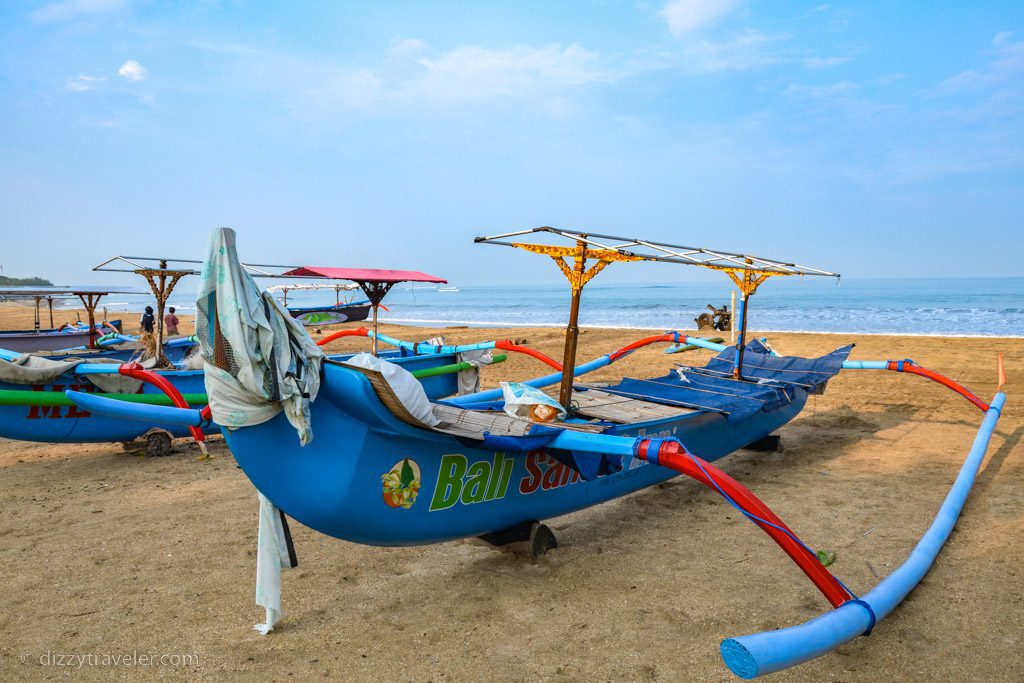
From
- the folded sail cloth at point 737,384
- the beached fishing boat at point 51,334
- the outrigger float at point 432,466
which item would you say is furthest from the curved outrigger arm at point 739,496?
the beached fishing boat at point 51,334

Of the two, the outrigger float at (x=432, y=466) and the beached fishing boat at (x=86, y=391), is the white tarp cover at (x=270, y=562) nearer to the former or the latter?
the outrigger float at (x=432, y=466)

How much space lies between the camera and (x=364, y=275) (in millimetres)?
8805

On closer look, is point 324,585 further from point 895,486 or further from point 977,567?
point 895,486

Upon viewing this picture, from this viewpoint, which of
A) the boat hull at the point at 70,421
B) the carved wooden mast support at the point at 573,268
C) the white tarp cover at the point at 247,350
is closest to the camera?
the white tarp cover at the point at 247,350

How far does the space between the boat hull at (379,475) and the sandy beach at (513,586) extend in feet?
1.71

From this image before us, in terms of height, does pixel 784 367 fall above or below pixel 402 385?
below

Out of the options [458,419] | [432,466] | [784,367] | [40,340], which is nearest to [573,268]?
[458,419]

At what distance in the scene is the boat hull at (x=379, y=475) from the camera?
11.0ft

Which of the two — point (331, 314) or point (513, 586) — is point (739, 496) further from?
point (331, 314)

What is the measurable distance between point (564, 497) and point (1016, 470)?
17.3 ft

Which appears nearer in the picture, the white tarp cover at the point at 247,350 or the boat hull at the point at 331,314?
the white tarp cover at the point at 247,350

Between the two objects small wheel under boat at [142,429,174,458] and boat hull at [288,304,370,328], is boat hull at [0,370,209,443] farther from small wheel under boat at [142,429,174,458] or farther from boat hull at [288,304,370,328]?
boat hull at [288,304,370,328]

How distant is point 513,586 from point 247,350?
244 centimetres

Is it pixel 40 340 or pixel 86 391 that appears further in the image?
pixel 40 340
